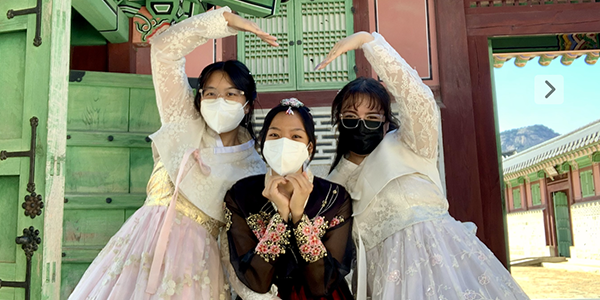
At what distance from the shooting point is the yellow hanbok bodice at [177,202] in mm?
2121

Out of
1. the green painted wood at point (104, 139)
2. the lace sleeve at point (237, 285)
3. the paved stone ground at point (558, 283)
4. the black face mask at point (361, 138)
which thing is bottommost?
the paved stone ground at point (558, 283)

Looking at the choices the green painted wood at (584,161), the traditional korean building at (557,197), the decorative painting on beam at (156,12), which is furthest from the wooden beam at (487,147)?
the green painted wood at (584,161)

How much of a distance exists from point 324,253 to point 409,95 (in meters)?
0.77

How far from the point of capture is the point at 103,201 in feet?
11.4

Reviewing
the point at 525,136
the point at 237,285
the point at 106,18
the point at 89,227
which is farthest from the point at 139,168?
the point at 525,136

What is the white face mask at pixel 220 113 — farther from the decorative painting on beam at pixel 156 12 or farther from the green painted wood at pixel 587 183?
the green painted wood at pixel 587 183

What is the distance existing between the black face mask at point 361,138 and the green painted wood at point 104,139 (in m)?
1.80

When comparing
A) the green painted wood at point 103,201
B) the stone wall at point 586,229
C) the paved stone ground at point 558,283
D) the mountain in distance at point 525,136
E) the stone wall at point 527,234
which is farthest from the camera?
the mountain in distance at point 525,136

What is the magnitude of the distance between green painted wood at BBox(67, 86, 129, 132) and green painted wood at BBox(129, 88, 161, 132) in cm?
4

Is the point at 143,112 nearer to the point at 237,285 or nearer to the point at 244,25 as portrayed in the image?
the point at 244,25

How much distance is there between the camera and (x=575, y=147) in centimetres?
1034

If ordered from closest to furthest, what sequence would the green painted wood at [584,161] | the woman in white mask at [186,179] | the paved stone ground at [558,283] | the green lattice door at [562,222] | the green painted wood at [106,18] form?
the woman in white mask at [186,179]
the green painted wood at [106,18]
the paved stone ground at [558,283]
the green painted wood at [584,161]
the green lattice door at [562,222]

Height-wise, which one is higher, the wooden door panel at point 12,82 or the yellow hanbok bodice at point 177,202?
the wooden door panel at point 12,82

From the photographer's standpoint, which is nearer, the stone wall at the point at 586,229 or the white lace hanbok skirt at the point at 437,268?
the white lace hanbok skirt at the point at 437,268
